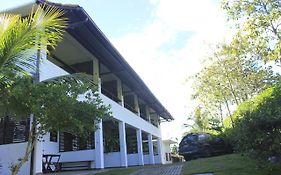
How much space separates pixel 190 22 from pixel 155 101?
41.9 ft

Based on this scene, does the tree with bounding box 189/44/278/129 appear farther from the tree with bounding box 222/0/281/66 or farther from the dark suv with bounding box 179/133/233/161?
the tree with bounding box 222/0/281/66

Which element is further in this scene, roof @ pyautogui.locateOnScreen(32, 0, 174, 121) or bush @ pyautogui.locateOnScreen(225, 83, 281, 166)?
roof @ pyautogui.locateOnScreen(32, 0, 174, 121)

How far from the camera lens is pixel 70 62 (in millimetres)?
17078

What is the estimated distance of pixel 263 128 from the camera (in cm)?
756

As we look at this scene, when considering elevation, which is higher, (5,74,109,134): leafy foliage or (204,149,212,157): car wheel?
(5,74,109,134): leafy foliage

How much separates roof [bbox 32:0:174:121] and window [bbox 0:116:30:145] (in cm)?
373

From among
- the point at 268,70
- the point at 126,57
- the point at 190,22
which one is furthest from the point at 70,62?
the point at 268,70

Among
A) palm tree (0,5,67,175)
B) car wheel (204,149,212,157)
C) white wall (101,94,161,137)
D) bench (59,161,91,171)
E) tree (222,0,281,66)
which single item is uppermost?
tree (222,0,281,66)

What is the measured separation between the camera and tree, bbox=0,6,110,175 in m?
5.56

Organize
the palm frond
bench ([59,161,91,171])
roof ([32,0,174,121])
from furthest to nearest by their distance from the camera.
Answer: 1. bench ([59,161,91,171])
2. roof ([32,0,174,121])
3. the palm frond

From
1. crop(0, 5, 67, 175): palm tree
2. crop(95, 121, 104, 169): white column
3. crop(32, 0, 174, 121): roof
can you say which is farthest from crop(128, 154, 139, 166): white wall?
crop(0, 5, 67, 175): palm tree

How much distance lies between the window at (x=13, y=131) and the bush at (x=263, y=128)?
6839mm

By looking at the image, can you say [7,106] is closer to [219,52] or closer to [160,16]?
[160,16]

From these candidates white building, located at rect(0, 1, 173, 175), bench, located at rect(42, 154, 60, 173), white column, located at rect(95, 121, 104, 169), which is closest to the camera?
white building, located at rect(0, 1, 173, 175)
